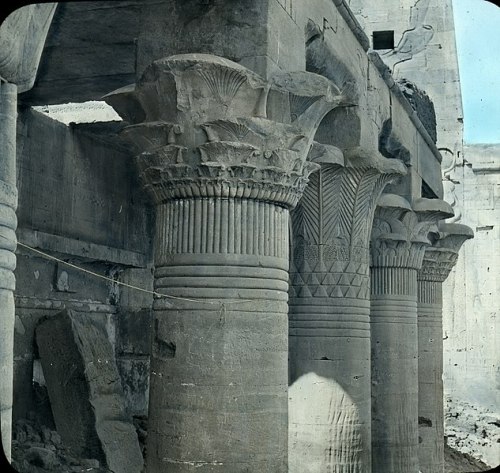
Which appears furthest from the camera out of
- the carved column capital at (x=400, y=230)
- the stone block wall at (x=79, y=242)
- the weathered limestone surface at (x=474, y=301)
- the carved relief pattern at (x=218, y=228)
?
the weathered limestone surface at (x=474, y=301)

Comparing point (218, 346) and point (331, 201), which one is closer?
point (218, 346)

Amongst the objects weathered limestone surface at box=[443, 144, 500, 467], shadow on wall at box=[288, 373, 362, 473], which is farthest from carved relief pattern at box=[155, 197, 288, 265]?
weathered limestone surface at box=[443, 144, 500, 467]

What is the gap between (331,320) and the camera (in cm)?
770

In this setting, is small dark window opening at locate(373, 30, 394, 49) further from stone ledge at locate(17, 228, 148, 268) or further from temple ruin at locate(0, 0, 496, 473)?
stone ledge at locate(17, 228, 148, 268)

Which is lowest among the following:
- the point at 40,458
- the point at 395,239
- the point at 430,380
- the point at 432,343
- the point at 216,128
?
the point at 40,458

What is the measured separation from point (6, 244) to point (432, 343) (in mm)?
10543

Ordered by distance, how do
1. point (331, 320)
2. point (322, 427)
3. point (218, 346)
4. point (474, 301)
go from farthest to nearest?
point (474, 301), point (331, 320), point (322, 427), point (218, 346)

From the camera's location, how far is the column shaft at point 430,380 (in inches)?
468

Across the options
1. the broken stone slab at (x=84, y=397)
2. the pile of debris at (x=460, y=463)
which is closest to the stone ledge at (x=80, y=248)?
the broken stone slab at (x=84, y=397)

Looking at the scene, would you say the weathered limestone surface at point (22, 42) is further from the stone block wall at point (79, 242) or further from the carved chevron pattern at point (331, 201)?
the carved chevron pattern at point (331, 201)

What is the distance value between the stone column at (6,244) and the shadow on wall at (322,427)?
17.0ft

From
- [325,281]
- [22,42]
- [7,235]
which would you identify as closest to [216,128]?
[22,42]

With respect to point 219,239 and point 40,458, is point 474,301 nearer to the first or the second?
point 40,458

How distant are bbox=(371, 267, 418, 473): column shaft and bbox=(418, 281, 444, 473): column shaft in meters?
2.15
